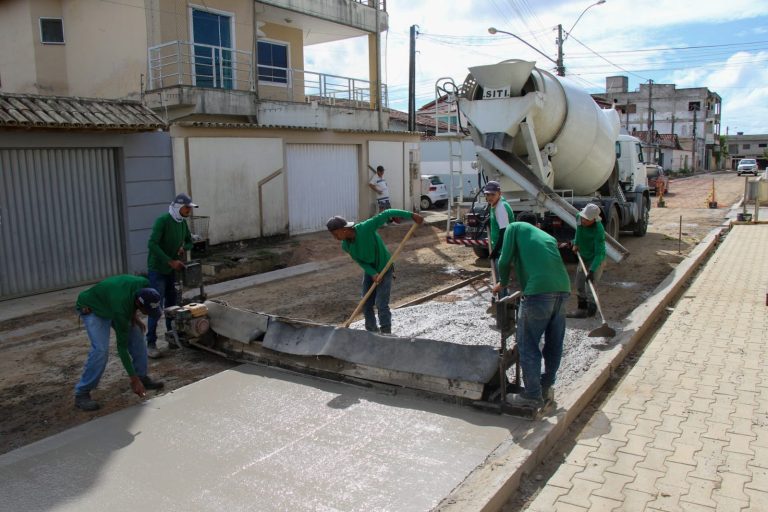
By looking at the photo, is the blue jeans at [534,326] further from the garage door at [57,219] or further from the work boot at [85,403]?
the garage door at [57,219]

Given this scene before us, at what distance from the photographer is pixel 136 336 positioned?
5137 millimetres

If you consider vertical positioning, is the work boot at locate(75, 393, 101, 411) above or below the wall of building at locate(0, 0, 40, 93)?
below

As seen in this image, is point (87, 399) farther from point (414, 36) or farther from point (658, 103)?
point (658, 103)

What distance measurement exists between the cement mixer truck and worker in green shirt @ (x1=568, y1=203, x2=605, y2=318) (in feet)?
6.76

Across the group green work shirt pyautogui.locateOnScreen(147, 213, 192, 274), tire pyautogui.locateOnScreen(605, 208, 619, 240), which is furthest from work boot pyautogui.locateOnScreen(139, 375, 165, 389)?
tire pyautogui.locateOnScreen(605, 208, 619, 240)

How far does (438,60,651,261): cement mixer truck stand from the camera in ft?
31.9

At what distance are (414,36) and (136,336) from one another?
2324cm

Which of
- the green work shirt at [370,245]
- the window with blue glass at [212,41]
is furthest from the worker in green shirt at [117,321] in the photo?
the window with blue glass at [212,41]

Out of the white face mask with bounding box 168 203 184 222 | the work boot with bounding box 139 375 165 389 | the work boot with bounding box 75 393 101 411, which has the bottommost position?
the work boot with bounding box 75 393 101 411

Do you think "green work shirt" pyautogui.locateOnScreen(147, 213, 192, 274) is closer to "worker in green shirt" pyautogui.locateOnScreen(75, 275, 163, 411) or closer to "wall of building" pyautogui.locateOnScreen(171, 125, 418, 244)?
"worker in green shirt" pyautogui.locateOnScreen(75, 275, 163, 411)

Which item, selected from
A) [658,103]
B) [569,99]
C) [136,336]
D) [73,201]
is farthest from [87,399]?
[658,103]

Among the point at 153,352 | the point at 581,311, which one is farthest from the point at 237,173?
the point at 581,311

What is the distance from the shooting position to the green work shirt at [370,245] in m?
6.07

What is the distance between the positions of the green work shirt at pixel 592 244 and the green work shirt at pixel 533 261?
10.5 feet
